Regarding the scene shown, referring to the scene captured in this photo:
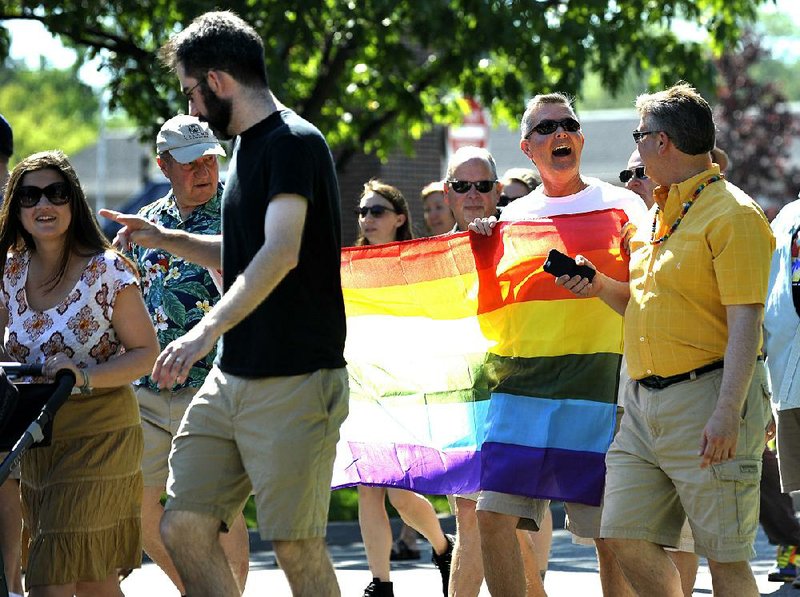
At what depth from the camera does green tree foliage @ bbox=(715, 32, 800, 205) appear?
40156 millimetres

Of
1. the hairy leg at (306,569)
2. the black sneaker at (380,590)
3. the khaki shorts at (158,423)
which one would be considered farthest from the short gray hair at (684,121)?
the black sneaker at (380,590)

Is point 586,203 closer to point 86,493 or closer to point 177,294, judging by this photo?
point 177,294

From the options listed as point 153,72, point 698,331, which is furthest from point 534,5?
point 698,331

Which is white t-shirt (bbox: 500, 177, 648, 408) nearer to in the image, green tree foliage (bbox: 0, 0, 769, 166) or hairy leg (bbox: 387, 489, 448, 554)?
hairy leg (bbox: 387, 489, 448, 554)

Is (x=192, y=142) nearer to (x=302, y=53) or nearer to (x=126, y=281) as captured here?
(x=126, y=281)

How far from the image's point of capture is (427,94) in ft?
56.3

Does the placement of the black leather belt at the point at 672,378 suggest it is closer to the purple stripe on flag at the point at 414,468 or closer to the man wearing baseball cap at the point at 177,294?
the purple stripe on flag at the point at 414,468

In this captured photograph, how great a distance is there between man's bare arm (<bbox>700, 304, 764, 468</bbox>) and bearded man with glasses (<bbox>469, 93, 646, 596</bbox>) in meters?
1.12

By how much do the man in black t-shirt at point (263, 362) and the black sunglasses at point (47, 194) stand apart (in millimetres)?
1018

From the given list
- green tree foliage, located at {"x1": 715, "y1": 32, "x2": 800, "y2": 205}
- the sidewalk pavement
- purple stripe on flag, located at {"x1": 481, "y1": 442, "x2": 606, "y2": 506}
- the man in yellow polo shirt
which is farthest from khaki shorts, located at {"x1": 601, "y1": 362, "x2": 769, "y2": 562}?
green tree foliage, located at {"x1": 715, "y1": 32, "x2": 800, "y2": 205}

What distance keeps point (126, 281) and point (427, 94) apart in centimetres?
1136

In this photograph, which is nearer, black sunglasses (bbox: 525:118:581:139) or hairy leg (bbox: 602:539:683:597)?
hairy leg (bbox: 602:539:683:597)

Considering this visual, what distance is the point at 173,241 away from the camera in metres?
5.72

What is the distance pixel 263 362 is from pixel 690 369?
1.62m
